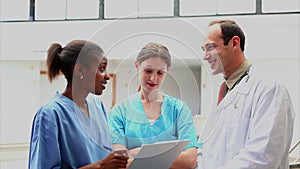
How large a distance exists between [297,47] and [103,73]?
4.76 metres

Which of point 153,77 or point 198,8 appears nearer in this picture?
point 153,77

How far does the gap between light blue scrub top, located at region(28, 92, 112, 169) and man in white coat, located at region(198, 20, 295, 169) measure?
0.33 meters

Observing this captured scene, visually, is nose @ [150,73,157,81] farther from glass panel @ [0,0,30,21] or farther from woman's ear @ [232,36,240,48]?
glass panel @ [0,0,30,21]

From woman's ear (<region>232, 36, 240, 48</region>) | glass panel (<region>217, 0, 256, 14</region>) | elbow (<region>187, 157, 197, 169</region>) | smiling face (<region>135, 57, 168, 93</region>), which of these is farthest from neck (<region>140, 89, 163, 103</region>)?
glass panel (<region>217, 0, 256, 14</region>)

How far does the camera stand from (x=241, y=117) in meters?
1.49

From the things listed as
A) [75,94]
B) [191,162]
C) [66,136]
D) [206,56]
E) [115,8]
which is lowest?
[191,162]

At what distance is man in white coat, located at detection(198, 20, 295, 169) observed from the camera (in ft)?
4.51

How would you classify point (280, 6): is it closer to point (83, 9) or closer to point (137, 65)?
point (83, 9)

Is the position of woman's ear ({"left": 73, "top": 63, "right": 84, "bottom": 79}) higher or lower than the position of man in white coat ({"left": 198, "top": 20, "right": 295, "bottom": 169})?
higher

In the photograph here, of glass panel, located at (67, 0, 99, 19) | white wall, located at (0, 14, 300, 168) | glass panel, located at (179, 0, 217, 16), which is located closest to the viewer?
white wall, located at (0, 14, 300, 168)

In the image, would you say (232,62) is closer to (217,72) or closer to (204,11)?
(217,72)

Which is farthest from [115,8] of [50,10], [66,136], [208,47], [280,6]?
[66,136]

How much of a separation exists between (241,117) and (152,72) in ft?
1.16

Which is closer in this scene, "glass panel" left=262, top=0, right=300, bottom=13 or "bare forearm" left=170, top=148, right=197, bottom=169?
"bare forearm" left=170, top=148, right=197, bottom=169
